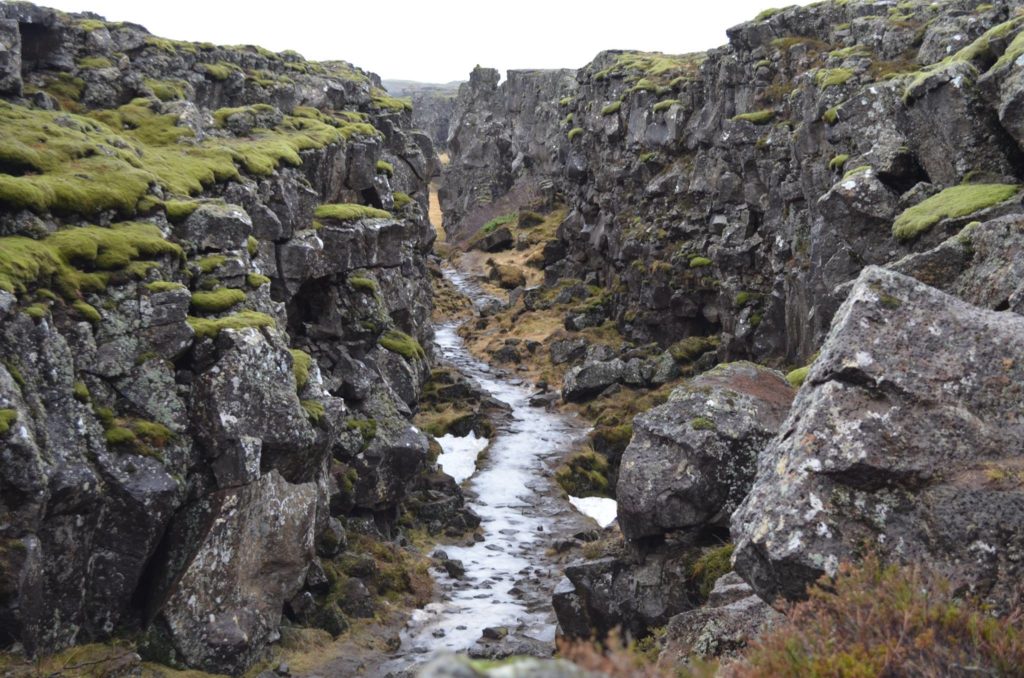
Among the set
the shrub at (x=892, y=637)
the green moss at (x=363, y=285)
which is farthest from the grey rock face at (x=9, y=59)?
the shrub at (x=892, y=637)

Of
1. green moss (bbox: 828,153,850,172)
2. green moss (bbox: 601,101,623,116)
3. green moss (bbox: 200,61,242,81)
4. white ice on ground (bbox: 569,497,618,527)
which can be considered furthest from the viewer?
green moss (bbox: 601,101,623,116)

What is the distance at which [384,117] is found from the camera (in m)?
60.3

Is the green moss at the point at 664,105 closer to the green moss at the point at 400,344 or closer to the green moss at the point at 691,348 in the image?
the green moss at the point at 691,348

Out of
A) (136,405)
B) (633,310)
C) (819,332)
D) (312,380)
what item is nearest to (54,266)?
(136,405)

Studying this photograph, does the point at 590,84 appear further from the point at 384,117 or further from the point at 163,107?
the point at 163,107

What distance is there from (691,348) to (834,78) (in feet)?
81.8

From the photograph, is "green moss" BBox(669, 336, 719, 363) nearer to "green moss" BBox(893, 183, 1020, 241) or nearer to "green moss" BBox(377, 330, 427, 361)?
"green moss" BBox(377, 330, 427, 361)

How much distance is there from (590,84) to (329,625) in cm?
7447

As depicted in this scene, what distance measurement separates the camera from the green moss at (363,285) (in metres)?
42.3

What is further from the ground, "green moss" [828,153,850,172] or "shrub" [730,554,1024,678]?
"green moss" [828,153,850,172]

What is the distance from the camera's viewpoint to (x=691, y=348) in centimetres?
6078

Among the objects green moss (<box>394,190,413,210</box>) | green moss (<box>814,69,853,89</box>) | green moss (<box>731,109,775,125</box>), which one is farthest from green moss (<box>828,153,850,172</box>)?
green moss (<box>394,190,413,210</box>)

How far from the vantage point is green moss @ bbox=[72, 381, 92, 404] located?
20547mm

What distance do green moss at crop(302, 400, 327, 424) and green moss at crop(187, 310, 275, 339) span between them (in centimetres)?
281
